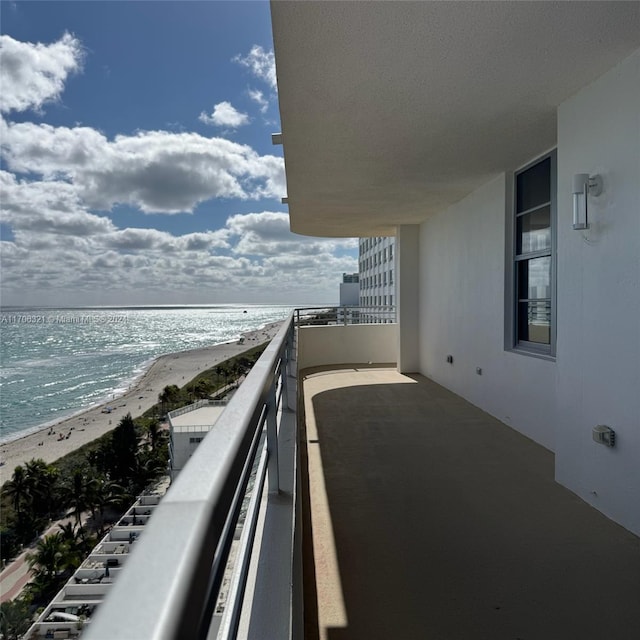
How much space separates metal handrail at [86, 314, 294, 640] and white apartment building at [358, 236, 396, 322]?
112 ft

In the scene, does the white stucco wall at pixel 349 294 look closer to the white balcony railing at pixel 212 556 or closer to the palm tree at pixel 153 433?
the palm tree at pixel 153 433

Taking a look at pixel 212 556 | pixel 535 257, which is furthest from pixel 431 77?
pixel 212 556

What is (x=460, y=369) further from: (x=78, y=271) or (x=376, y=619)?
(x=78, y=271)

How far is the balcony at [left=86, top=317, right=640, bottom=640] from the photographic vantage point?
375 millimetres

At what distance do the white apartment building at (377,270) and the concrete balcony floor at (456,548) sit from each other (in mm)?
31208

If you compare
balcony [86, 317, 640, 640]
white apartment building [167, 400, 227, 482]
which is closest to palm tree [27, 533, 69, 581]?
white apartment building [167, 400, 227, 482]

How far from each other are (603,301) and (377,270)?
131 ft

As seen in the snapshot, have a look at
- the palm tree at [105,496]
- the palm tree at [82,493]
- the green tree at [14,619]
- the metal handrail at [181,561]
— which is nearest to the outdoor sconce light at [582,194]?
the metal handrail at [181,561]

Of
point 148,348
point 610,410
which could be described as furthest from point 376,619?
point 148,348

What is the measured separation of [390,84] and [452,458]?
2.70m

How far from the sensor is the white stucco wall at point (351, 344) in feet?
27.8

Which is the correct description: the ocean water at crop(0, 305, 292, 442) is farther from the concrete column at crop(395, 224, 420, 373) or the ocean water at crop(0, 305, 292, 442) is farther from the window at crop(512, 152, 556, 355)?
the window at crop(512, 152, 556, 355)

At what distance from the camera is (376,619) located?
179 cm

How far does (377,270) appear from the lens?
42.2m
